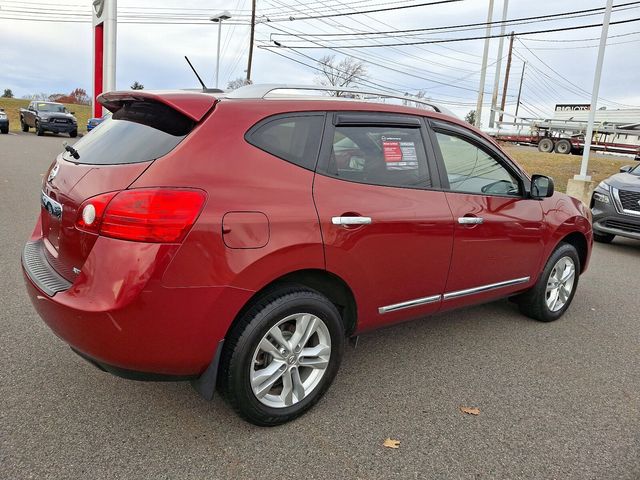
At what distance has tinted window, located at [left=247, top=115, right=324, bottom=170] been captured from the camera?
2.60m

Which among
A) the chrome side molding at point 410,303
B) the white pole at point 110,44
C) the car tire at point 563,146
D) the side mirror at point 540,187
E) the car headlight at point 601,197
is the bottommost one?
the chrome side molding at point 410,303

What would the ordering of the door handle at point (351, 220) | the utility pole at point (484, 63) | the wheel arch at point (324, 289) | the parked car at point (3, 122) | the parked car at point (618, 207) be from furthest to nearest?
the parked car at point (3, 122)
the utility pole at point (484, 63)
the parked car at point (618, 207)
the door handle at point (351, 220)
the wheel arch at point (324, 289)

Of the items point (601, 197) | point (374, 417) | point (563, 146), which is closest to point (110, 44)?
point (601, 197)

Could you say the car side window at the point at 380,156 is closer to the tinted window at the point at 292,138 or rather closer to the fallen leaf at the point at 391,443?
the tinted window at the point at 292,138

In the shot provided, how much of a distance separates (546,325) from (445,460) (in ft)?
8.18

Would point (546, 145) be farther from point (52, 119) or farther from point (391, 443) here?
point (391, 443)

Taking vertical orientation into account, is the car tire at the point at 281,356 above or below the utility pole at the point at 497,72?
below

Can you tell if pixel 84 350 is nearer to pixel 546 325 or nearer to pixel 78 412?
pixel 78 412

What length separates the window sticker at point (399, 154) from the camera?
10.4ft

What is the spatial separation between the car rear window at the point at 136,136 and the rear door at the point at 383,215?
2.51ft

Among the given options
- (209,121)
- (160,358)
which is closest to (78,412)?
(160,358)

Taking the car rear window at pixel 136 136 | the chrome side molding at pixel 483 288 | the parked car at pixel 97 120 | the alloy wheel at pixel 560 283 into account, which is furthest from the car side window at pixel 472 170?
the parked car at pixel 97 120

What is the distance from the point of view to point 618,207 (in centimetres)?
820

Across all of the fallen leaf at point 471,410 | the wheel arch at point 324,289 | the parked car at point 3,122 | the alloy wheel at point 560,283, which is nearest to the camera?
the wheel arch at point 324,289
